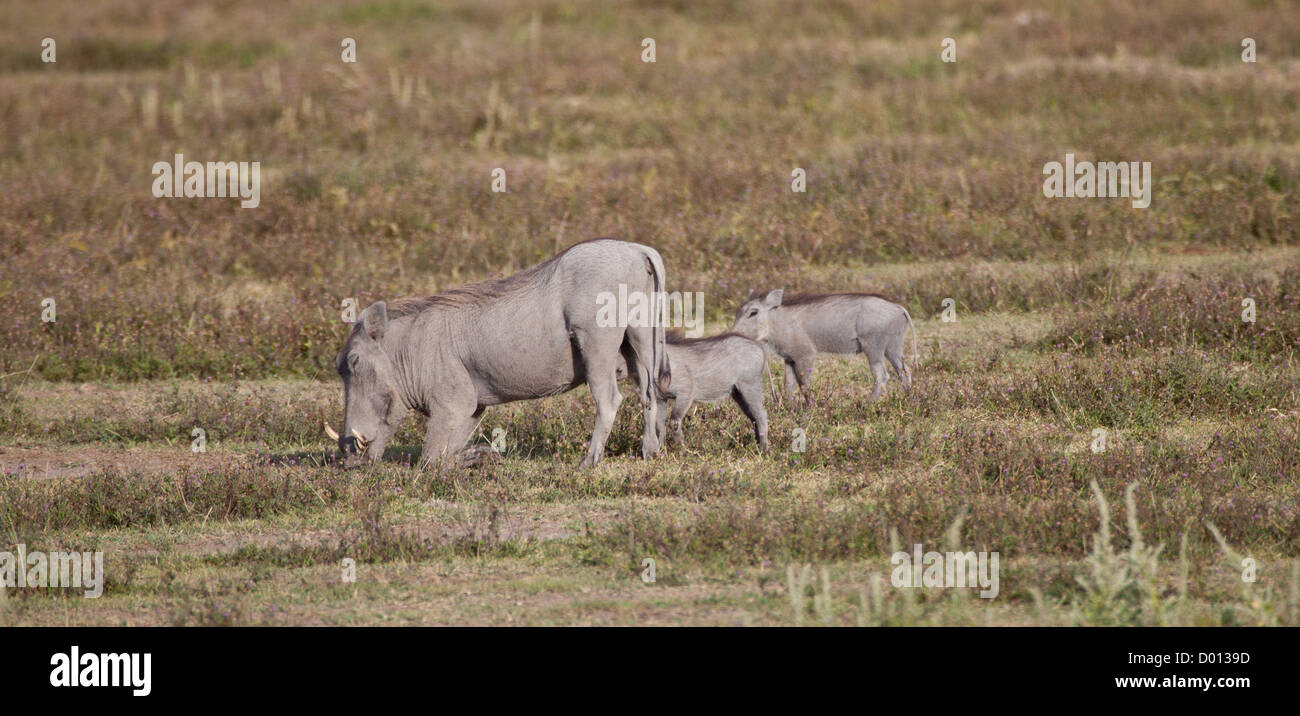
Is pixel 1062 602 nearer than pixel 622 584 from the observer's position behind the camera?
Yes

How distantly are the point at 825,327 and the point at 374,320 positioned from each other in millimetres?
3667

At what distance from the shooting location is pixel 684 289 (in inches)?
500

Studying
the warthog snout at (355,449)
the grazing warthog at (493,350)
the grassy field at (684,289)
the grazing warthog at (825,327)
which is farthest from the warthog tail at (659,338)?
the grazing warthog at (825,327)

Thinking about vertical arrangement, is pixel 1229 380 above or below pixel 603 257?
below

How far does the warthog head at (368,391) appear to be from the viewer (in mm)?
8328

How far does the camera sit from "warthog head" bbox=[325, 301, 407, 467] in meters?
8.33

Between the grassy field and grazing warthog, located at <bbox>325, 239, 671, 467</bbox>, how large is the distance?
1.21 ft

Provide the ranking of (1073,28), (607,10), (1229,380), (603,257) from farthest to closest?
(607,10) → (1073,28) → (1229,380) → (603,257)

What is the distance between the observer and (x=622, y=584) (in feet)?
21.4

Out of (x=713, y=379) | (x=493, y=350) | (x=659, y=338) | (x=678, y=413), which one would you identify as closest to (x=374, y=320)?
(x=493, y=350)

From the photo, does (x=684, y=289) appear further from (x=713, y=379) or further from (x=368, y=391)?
(x=368, y=391)
